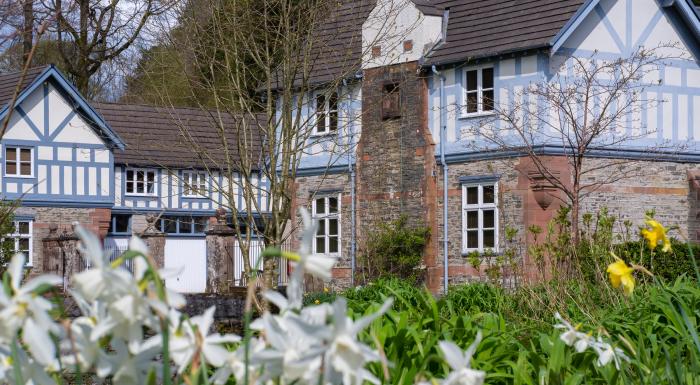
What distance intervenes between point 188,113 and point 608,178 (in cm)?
1850

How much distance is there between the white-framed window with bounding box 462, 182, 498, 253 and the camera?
24.4 m

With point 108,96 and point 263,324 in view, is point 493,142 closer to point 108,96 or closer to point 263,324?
point 263,324

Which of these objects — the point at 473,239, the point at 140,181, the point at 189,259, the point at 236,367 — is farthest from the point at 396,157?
the point at 236,367

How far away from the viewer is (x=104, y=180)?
35000 mm

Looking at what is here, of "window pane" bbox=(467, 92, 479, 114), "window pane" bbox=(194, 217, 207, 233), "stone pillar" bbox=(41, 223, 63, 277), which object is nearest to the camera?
"window pane" bbox=(467, 92, 479, 114)

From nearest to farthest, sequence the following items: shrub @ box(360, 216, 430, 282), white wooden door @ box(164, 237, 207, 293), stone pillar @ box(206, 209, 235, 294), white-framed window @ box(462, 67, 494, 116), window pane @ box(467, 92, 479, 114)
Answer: white-framed window @ box(462, 67, 494, 116) → window pane @ box(467, 92, 479, 114) → shrub @ box(360, 216, 430, 282) → stone pillar @ box(206, 209, 235, 294) → white wooden door @ box(164, 237, 207, 293)

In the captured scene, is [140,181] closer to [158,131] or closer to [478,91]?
[158,131]

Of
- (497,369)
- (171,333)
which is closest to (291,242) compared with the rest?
A: (497,369)

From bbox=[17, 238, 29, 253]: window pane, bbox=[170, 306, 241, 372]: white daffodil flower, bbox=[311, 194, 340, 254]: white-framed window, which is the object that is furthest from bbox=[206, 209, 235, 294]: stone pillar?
bbox=[170, 306, 241, 372]: white daffodil flower

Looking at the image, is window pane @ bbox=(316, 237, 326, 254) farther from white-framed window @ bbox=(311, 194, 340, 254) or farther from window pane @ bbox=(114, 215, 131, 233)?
window pane @ bbox=(114, 215, 131, 233)

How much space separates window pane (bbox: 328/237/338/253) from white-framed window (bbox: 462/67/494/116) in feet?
17.1

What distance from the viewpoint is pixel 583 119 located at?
23.6 m

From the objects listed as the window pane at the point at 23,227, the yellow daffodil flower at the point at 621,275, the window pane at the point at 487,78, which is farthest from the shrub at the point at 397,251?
the yellow daffodil flower at the point at 621,275

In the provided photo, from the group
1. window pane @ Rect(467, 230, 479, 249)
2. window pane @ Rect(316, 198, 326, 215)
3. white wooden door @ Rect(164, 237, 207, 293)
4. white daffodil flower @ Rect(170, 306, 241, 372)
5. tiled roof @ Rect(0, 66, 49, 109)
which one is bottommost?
white wooden door @ Rect(164, 237, 207, 293)
